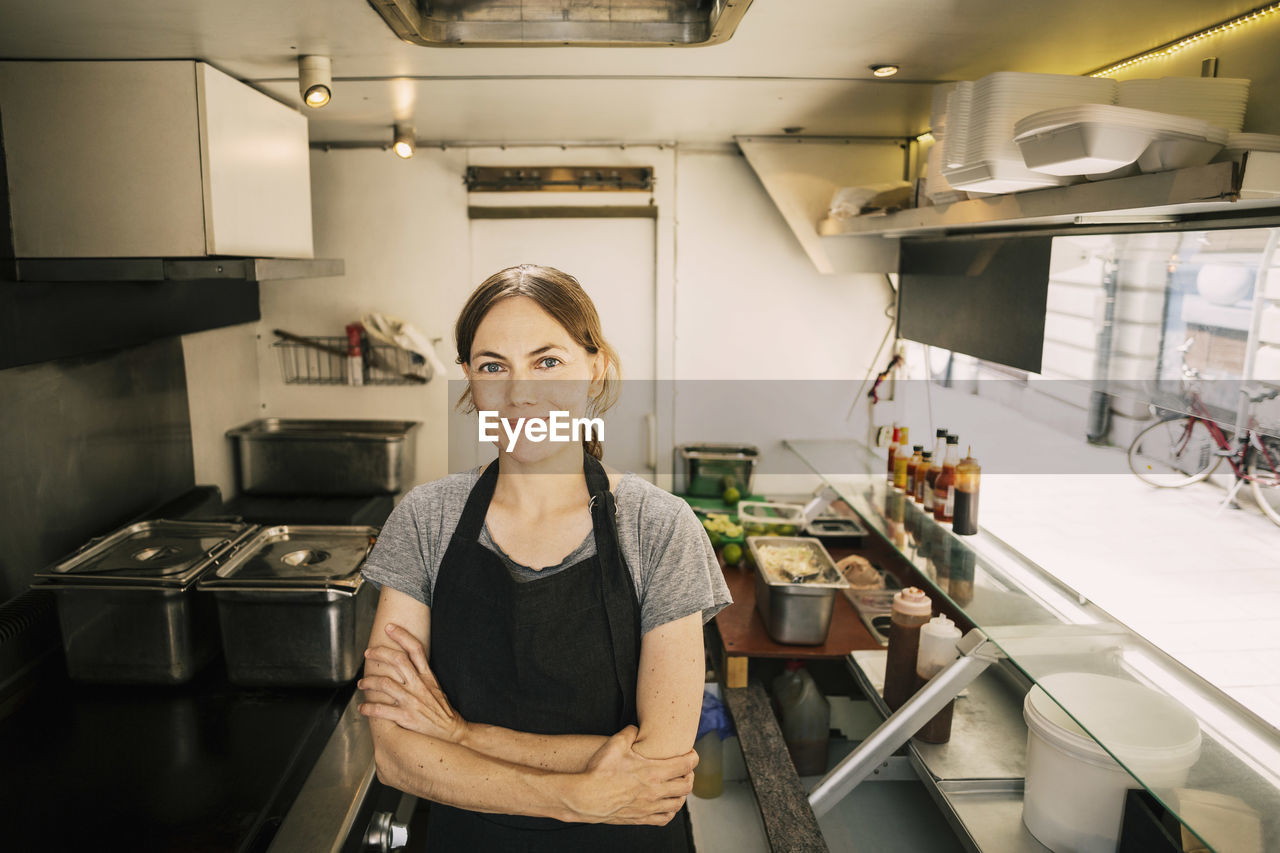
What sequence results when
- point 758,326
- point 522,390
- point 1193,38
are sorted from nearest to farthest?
1. point 522,390
2. point 1193,38
3. point 758,326

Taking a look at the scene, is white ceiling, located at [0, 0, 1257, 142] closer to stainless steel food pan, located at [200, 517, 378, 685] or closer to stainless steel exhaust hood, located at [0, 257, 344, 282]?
stainless steel exhaust hood, located at [0, 257, 344, 282]

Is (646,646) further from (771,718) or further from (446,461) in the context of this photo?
(446,461)

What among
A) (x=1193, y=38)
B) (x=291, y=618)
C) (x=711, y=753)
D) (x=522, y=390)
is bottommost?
(x=711, y=753)

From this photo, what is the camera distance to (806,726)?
2.33 meters

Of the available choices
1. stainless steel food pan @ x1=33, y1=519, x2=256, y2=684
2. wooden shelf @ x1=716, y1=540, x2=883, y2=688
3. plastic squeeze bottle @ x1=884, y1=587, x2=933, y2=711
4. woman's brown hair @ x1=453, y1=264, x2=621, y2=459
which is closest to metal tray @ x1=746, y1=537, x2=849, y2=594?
wooden shelf @ x1=716, y1=540, x2=883, y2=688

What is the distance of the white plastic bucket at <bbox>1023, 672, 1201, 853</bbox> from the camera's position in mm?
1096

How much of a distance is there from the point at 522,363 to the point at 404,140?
7.01 feet

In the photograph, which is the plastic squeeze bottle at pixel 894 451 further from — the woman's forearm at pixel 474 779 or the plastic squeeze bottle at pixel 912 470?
the woman's forearm at pixel 474 779

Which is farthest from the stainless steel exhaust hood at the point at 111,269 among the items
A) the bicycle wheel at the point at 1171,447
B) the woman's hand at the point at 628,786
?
the bicycle wheel at the point at 1171,447

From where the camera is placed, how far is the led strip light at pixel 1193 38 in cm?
139

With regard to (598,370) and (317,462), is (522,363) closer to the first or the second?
(598,370)

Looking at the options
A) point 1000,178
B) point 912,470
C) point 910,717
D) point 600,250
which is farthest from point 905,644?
point 600,250

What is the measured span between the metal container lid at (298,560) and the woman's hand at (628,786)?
2.63 ft

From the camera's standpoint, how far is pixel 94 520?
231 centimetres
